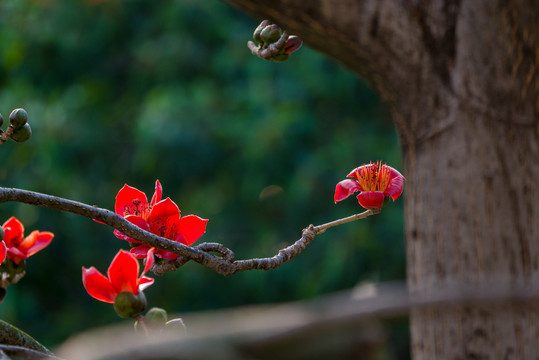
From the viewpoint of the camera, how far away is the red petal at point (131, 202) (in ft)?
1.93

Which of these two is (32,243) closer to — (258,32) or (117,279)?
(117,279)

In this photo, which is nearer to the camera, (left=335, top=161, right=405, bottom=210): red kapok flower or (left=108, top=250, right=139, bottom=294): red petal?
(left=108, top=250, right=139, bottom=294): red petal

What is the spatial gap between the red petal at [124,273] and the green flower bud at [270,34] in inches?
11.2

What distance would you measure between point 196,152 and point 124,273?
343cm

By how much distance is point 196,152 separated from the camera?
3.88 m

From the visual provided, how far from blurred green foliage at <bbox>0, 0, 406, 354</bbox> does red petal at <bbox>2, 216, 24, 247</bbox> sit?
109 inches

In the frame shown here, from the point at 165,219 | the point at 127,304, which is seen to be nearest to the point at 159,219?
the point at 165,219

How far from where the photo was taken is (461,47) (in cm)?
68

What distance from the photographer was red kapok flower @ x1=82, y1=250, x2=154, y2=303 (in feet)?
1.56

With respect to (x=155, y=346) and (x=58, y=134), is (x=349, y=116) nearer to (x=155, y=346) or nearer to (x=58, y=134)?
(x=58, y=134)

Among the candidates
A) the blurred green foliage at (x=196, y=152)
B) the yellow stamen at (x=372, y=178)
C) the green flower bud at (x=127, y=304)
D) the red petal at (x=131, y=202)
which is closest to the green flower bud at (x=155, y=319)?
the green flower bud at (x=127, y=304)

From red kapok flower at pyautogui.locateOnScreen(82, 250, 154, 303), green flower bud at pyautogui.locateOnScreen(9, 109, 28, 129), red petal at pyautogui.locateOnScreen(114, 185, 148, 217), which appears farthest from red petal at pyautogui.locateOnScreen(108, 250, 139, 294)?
green flower bud at pyautogui.locateOnScreen(9, 109, 28, 129)

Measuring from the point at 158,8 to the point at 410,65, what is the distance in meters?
4.19

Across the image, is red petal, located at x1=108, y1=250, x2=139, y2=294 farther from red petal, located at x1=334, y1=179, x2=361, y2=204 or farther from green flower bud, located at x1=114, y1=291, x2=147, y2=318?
red petal, located at x1=334, y1=179, x2=361, y2=204
